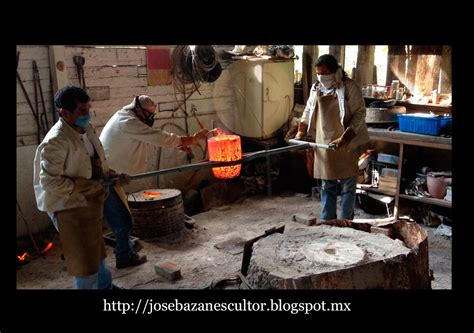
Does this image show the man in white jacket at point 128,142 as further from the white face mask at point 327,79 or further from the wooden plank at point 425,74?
the wooden plank at point 425,74

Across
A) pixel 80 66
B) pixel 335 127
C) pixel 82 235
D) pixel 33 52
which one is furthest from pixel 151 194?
pixel 335 127

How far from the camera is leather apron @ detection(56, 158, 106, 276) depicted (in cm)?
388

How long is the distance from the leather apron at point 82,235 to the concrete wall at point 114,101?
261 cm

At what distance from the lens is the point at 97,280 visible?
439cm

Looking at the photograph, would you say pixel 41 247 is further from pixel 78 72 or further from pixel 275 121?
pixel 275 121

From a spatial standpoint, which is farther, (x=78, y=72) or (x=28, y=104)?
(x=78, y=72)

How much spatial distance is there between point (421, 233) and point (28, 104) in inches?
198

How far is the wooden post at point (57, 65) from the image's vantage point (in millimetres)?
6123

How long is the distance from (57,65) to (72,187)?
9.93 feet

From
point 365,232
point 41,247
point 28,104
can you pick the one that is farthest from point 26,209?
point 365,232

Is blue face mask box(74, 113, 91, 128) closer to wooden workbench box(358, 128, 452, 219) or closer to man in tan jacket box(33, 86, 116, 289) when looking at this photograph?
man in tan jacket box(33, 86, 116, 289)

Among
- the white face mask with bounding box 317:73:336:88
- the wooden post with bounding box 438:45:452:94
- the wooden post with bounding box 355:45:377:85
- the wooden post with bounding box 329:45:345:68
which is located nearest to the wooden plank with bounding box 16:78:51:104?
the white face mask with bounding box 317:73:336:88

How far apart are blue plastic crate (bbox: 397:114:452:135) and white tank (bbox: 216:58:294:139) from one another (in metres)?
2.38
